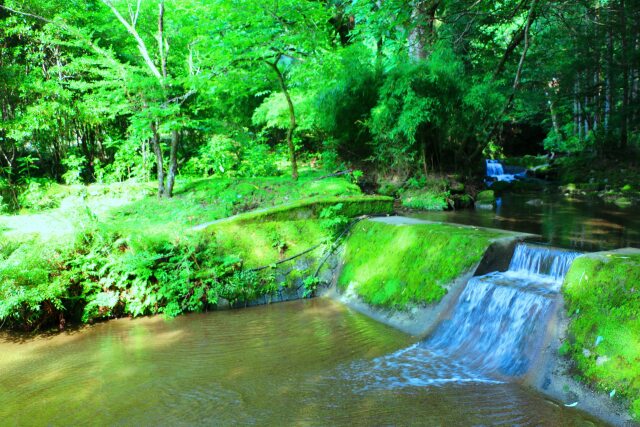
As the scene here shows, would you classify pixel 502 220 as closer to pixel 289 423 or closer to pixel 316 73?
pixel 316 73

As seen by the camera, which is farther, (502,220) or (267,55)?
(502,220)

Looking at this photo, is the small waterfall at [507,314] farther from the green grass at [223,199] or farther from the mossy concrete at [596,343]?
the green grass at [223,199]

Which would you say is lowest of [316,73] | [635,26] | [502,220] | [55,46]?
[502,220]

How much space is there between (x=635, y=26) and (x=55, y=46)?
66.1 ft

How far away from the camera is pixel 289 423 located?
11.1ft

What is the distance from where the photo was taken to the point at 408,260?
6133mm

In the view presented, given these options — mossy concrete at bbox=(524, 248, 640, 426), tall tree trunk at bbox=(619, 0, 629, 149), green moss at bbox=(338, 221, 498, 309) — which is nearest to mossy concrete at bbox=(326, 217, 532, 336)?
green moss at bbox=(338, 221, 498, 309)

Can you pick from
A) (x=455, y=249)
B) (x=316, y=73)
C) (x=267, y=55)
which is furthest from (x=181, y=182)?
(x=455, y=249)

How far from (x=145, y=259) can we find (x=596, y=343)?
226 inches

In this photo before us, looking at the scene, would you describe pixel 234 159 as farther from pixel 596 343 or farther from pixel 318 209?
pixel 596 343

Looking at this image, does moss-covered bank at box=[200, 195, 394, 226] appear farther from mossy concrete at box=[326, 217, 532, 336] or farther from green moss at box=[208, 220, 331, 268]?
mossy concrete at box=[326, 217, 532, 336]

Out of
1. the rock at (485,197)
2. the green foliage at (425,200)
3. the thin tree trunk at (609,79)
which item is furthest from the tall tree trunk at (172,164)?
the thin tree trunk at (609,79)

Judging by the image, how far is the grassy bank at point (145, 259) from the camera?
19.2 feet

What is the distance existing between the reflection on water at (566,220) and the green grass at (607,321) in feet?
9.41
